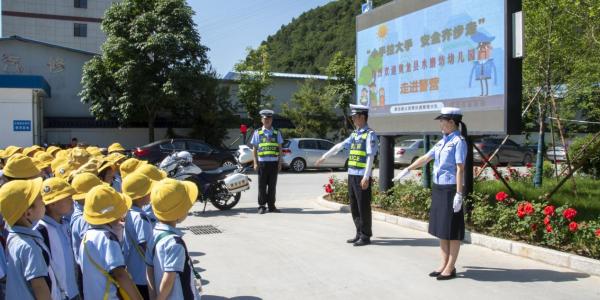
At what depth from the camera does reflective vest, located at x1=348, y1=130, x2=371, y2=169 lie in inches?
276

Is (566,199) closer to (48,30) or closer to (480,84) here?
(480,84)

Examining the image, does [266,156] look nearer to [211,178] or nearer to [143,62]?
[211,178]

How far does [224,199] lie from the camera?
10.2 m

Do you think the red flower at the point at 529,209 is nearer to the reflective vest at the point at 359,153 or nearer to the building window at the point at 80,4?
the reflective vest at the point at 359,153

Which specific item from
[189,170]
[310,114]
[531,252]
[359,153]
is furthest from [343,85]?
[531,252]

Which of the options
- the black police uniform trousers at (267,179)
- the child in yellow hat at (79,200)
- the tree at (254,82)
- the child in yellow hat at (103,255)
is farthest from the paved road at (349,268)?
the tree at (254,82)

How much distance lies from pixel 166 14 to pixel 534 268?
65.4ft

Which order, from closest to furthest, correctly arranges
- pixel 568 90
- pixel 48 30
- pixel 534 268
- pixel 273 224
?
pixel 534 268
pixel 273 224
pixel 568 90
pixel 48 30

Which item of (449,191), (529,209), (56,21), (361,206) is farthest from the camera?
(56,21)

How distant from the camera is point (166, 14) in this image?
73.4 ft

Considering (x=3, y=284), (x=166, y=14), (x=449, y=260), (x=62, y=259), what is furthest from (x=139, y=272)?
(x=166, y=14)

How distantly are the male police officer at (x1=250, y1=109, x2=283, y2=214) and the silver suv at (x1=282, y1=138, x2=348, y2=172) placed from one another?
32.6ft

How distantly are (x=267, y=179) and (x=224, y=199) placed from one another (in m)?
1.03

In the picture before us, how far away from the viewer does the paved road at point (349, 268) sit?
5062 millimetres
